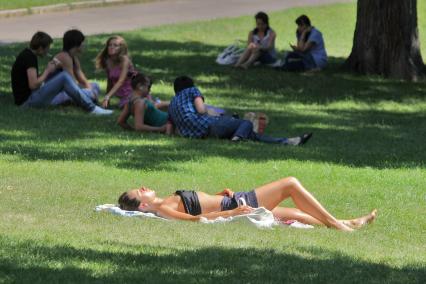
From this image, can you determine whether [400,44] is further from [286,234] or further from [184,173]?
[286,234]

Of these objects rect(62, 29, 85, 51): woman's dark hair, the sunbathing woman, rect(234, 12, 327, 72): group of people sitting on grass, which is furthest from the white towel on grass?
rect(234, 12, 327, 72): group of people sitting on grass

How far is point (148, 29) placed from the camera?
2667cm

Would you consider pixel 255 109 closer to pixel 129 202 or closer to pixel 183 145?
pixel 183 145

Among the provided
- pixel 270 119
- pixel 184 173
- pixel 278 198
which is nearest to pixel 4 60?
pixel 270 119

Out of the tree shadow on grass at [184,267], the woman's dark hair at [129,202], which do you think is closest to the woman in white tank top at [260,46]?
the woman's dark hair at [129,202]

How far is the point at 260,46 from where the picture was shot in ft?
70.4

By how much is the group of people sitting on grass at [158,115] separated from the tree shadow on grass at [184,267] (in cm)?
168

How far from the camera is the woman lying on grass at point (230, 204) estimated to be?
10.3 m

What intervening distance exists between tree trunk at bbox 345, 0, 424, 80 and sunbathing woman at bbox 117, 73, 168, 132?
663 centimetres

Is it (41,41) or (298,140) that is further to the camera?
(41,41)

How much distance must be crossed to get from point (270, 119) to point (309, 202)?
6763 millimetres

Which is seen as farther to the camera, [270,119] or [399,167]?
[270,119]

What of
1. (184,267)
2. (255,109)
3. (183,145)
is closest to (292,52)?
(255,109)

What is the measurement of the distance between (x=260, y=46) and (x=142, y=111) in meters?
6.67
